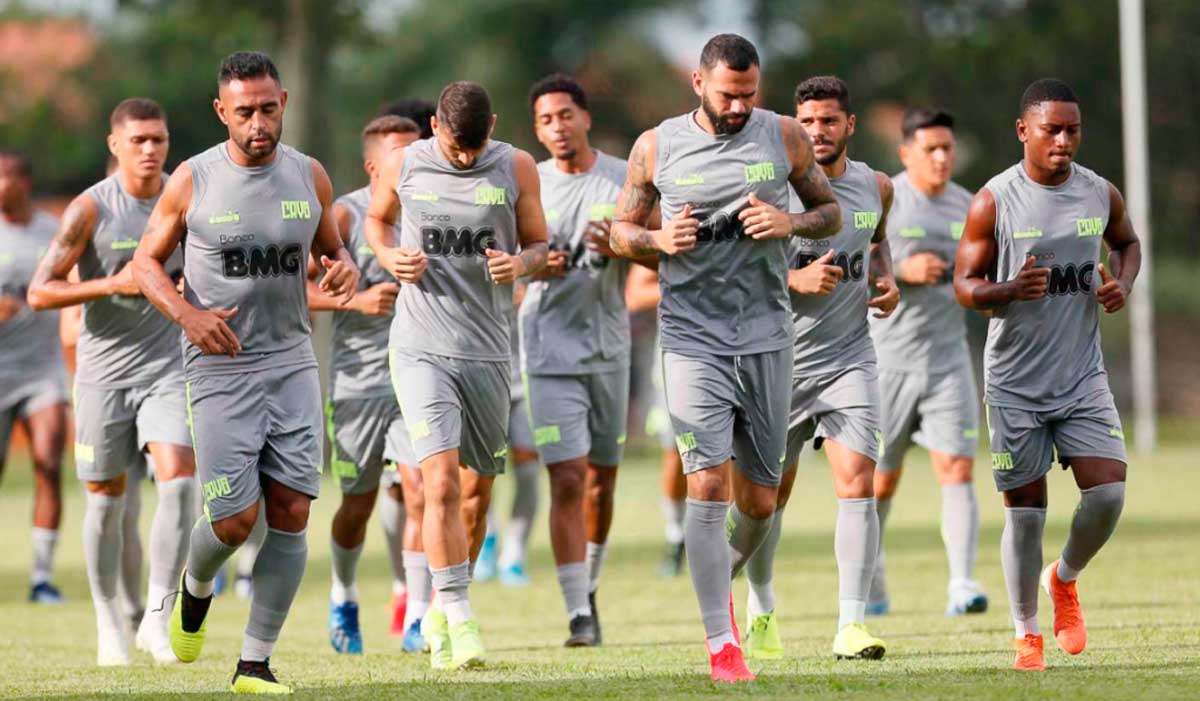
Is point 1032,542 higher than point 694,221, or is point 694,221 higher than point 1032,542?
point 694,221

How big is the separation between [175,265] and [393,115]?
6.37ft

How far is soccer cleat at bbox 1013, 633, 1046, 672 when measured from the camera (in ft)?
29.8

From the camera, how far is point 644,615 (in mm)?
13078

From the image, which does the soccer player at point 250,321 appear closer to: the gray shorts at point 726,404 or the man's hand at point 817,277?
the gray shorts at point 726,404

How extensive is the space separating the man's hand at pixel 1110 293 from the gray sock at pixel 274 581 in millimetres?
3781

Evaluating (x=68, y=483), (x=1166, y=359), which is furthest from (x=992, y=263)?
(x=1166, y=359)

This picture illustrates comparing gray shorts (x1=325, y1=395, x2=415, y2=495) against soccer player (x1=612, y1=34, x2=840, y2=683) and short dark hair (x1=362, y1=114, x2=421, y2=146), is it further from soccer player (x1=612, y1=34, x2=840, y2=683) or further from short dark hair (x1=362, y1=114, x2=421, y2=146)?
soccer player (x1=612, y1=34, x2=840, y2=683)

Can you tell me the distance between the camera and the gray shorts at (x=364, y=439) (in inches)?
467

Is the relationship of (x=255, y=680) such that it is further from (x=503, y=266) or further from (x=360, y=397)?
(x=360, y=397)

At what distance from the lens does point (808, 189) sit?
932cm

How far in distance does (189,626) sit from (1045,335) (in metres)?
4.21

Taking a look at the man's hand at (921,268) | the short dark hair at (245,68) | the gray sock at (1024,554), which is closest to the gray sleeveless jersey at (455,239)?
the short dark hair at (245,68)

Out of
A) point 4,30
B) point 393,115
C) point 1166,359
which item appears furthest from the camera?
point 4,30

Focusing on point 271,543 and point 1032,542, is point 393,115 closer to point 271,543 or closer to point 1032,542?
point 271,543
